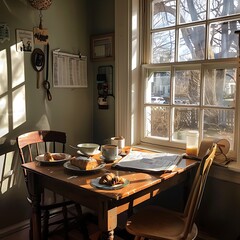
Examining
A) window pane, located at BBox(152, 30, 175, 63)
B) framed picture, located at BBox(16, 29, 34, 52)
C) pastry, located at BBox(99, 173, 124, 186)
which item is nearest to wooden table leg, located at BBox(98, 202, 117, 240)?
pastry, located at BBox(99, 173, 124, 186)

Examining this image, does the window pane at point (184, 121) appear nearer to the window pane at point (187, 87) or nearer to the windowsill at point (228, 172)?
the window pane at point (187, 87)

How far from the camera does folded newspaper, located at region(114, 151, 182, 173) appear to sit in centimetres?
168

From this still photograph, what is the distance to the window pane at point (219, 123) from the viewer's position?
6.66 ft

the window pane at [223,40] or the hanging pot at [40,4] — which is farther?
the hanging pot at [40,4]

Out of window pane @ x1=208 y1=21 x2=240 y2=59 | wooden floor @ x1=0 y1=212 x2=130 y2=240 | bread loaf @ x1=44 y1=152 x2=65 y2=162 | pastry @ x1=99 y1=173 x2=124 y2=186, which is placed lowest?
wooden floor @ x1=0 y1=212 x2=130 y2=240

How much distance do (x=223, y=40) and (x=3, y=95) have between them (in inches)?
65.2

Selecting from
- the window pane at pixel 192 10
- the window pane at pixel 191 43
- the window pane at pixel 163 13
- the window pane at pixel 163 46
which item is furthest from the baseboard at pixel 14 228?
the window pane at pixel 192 10

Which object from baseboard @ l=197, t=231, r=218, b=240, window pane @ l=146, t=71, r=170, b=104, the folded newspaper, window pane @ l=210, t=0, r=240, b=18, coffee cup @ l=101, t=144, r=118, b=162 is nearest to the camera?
the folded newspaper

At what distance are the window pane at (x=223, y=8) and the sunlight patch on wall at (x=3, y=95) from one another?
1.55m

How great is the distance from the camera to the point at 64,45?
2.55 metres

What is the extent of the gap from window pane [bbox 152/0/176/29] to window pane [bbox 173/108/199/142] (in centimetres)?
70

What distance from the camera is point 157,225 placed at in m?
1.70

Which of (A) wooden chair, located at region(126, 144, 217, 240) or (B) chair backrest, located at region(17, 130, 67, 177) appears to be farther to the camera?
(B) chair backrest, located at region(17, 130, 67, 177)

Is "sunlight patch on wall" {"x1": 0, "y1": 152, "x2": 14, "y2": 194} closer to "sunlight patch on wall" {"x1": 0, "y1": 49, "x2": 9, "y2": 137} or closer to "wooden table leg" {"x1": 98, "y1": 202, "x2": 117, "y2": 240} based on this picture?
"sunlight patch on wall" {"x1": 0, "y1": 49, "x2": 9, "y2": 137}
